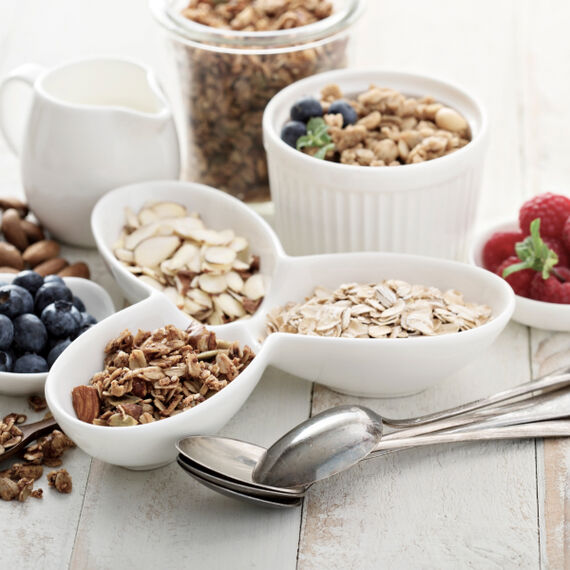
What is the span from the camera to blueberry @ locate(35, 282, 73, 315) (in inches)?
44.5

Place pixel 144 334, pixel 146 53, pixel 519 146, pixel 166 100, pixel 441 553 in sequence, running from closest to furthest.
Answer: pixel 441 553
pixel 144 334
pixel 166 100
pixel 519 146
pixel 146 53

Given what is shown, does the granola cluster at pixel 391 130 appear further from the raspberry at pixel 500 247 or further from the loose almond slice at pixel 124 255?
the loose almond slice at pixel 124 255

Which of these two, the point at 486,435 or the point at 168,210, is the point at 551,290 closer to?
the point at 486,435

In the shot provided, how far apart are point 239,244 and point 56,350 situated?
0.92 ft

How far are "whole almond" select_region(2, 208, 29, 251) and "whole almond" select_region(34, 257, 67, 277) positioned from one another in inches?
2.5

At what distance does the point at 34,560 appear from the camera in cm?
93

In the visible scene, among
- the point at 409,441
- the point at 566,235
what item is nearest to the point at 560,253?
the point at 566,235

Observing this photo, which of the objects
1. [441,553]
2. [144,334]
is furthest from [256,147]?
[441,553]

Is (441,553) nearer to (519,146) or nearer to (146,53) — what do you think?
(519,146)

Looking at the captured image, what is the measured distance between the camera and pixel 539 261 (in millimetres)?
1173

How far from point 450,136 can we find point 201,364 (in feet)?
1.56

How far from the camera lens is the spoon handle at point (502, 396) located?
1.03 meters

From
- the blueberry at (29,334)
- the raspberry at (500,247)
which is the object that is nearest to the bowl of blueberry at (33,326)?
the blueberry at (29,334)

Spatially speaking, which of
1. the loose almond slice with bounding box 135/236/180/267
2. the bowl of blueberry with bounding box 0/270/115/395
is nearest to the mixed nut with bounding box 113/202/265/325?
the loose almond slice with bounding box 135/236/180/267
